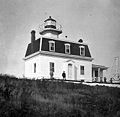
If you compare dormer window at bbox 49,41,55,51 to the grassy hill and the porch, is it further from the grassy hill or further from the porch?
the grassy hill

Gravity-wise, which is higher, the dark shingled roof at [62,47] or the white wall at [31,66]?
the dark shingled roof at [62,47]

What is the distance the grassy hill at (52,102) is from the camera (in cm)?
1070

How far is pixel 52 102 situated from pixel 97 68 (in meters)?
21.0

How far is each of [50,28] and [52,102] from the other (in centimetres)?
2047

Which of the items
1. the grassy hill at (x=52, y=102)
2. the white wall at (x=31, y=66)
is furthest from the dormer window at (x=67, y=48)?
the grassy hill at (x=52, y=102)

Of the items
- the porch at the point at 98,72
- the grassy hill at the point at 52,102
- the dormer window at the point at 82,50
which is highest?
the dormer window at the point at 82,50

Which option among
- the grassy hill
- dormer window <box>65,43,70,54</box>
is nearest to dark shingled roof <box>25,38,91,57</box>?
dormer window <box>65,43,70,54</box>

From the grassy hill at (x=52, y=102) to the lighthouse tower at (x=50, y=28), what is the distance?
52.8 feet

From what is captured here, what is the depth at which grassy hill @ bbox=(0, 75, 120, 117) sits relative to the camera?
421 inches

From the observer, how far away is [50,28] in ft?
106

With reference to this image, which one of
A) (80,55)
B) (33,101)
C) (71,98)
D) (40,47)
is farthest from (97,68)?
(33,101)

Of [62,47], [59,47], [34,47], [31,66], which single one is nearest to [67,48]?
[62,47]

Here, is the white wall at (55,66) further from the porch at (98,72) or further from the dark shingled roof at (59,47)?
the porch at (98,72)

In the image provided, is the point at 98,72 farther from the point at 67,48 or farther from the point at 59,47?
the point at 59,47
